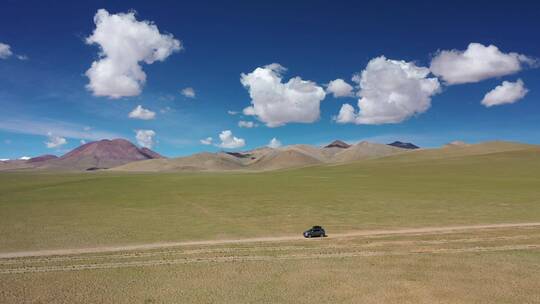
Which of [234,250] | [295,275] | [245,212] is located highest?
[245,212]

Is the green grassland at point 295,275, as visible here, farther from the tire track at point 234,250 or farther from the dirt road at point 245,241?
the dirt road at point 245,241

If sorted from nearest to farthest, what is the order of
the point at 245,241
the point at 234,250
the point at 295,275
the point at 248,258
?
the point at 295,275
the point at 248,258
the point at 234,250
the point at 245,241

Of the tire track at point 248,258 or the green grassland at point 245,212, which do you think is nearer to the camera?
the tire track at point 248,258

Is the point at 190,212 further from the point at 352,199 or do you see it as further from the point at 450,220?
the point at 450,220

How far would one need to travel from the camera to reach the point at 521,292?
24.7 m

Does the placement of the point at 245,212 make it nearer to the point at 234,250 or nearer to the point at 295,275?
the point at 234,250

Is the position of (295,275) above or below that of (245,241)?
below

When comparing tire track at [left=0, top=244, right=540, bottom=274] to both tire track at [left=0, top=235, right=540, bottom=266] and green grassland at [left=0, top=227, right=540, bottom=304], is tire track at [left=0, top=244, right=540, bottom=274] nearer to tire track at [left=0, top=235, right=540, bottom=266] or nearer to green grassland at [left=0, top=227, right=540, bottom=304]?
green grassland at [left=0, top=227, right=540, bottom=304]

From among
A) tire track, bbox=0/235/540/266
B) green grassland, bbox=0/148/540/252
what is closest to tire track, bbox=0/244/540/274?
tire track, bbox=0/235/540/266

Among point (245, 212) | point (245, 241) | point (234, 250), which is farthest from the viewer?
point (245, 212)

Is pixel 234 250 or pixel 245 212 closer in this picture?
pixel 234 250

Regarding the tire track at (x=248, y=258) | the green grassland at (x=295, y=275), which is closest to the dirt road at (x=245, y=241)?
the green grassland at (x=295, y=275)

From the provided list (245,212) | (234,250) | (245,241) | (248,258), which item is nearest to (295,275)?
(248,258)

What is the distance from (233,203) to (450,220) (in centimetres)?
3918
